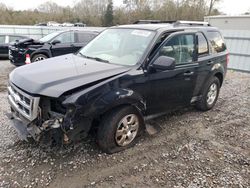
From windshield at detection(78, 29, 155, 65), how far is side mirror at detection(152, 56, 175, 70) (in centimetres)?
26

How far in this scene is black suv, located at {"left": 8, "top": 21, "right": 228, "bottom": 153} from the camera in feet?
8.43

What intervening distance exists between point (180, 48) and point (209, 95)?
5.32 feet

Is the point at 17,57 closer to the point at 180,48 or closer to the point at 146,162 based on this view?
the point at 180,48

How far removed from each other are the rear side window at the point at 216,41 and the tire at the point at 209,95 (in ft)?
2.15

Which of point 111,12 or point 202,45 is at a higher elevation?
point 111,12

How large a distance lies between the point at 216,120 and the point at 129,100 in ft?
7.73

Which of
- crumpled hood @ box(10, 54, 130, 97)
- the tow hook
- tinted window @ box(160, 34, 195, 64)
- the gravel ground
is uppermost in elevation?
tinted window @ box(160, 34, 195, 64)

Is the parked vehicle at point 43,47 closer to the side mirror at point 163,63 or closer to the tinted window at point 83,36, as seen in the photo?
the tinted window at point 83,36

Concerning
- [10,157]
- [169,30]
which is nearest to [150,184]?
[10,157]

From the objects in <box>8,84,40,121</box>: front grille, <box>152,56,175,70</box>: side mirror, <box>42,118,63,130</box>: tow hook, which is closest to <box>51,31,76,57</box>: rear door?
<box>8,84,40,121</box>: front grille

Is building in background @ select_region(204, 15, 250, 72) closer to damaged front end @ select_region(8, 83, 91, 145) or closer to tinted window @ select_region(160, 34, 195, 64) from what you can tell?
tinted window @ select_region(160, 34, 195, 64)

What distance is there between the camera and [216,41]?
4762 mm

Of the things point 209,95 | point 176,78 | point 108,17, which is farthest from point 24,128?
point 108,17

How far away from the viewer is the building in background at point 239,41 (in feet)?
36.4
